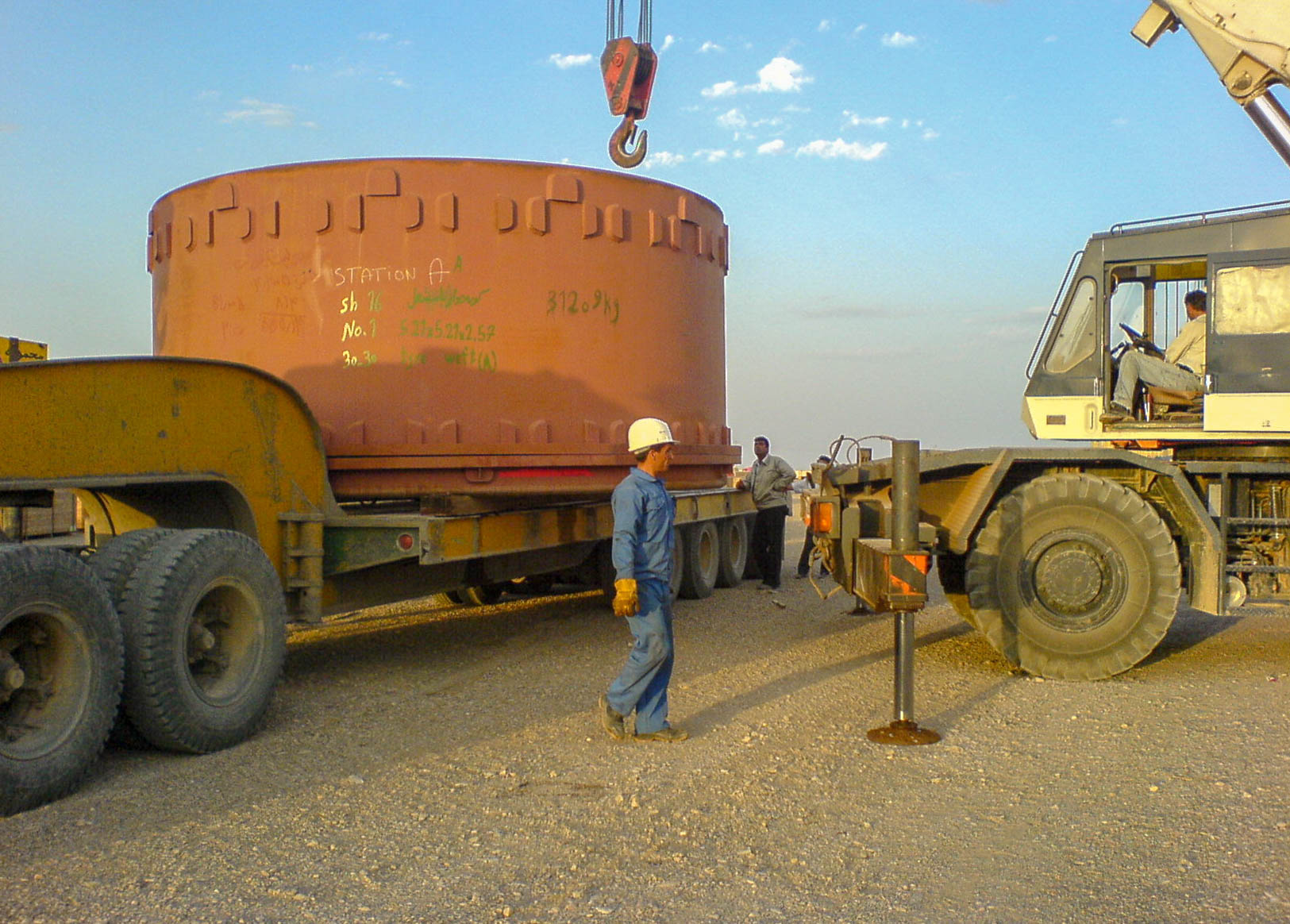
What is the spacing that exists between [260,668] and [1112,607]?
495cm

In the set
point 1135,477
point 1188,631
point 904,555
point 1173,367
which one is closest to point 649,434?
point 904,555

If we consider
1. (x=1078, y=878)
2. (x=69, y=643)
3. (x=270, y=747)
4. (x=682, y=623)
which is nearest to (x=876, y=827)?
(x=1078, y=878)

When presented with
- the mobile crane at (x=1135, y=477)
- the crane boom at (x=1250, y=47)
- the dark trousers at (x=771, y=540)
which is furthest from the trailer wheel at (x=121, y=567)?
the dark trousers at (x=771, y=540)

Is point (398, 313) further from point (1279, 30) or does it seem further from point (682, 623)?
point (1279, 30)

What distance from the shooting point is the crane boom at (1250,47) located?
7.55 m

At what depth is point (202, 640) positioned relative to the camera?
5.50m

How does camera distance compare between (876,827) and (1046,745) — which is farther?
(1046,745)

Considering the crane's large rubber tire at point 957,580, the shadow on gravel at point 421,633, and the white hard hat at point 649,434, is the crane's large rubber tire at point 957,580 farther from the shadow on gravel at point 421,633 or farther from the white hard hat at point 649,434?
the shadow on gravel at point 421,633

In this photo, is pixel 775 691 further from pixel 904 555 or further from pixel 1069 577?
pixel 1069 577

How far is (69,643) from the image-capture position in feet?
15.5

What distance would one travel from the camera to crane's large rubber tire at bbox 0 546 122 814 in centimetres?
443

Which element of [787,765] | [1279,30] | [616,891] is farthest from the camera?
[1279,30]

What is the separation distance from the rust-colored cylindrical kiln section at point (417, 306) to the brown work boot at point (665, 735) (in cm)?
212

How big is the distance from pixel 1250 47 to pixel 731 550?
23.2 ft
